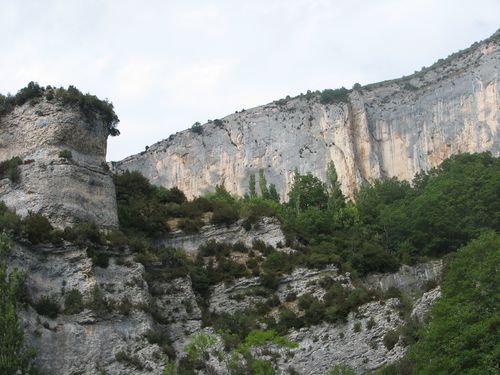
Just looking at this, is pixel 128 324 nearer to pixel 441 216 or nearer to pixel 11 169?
pixel 11 169

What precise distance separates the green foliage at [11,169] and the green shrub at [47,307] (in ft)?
28.2

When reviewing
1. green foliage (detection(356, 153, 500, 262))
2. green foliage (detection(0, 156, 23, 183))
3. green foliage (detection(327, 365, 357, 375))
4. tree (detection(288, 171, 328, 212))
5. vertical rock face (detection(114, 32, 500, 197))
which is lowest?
green foliage (detection(327, 365, 357, 375))

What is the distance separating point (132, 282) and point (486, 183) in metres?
27.2

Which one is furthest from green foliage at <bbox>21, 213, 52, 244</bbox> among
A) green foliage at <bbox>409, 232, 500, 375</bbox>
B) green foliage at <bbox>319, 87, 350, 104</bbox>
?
green foliage at <bbox>319, 87, 350, 104</bbox>

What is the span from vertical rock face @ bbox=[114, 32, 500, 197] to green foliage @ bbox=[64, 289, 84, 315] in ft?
211

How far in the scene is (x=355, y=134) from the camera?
10381 centimetres

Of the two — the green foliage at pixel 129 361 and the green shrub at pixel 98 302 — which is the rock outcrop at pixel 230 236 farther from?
the green foliage at pixel 129 361

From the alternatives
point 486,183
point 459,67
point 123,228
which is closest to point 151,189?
point 123,228

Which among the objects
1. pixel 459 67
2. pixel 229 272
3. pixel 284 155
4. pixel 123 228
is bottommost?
pixel 229 272

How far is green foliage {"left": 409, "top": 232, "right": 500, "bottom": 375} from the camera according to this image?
27453 mm

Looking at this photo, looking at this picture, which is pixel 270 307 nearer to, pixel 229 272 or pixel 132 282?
pixel 229 272

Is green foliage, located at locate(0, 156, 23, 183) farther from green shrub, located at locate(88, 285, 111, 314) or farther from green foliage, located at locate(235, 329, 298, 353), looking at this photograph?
green foliage, located at locate(235, 329, 298, 353)

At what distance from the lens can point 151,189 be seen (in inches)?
2074

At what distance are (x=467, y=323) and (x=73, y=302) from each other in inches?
661
